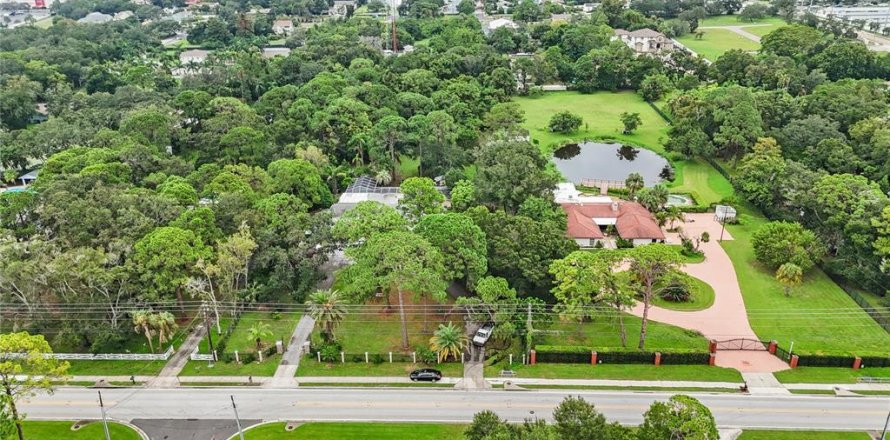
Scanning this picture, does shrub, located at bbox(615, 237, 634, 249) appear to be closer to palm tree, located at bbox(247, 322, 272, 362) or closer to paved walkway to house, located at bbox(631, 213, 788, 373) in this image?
paved walkway to house, located at bbox(631, 213, 788, 373)

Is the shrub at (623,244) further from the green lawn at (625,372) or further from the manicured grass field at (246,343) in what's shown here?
the manicured grass field at (246,343)

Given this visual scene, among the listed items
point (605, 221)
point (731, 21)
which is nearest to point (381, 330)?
point (605, 221)

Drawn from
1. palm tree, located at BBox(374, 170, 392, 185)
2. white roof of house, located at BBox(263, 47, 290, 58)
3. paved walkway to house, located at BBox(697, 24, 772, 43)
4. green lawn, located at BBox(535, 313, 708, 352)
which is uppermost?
paved walkway to house, located at BBox(697, 24, 772, 43)

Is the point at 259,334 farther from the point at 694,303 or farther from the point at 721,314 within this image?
the point at 721,314

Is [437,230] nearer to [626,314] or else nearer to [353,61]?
[626,314]

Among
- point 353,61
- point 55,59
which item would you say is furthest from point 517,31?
point 55,59

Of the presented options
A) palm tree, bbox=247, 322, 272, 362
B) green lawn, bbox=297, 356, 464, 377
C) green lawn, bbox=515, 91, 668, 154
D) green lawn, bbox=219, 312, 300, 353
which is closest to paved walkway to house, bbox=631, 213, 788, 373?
green lawn, bbox=297, 356, 464, 377
